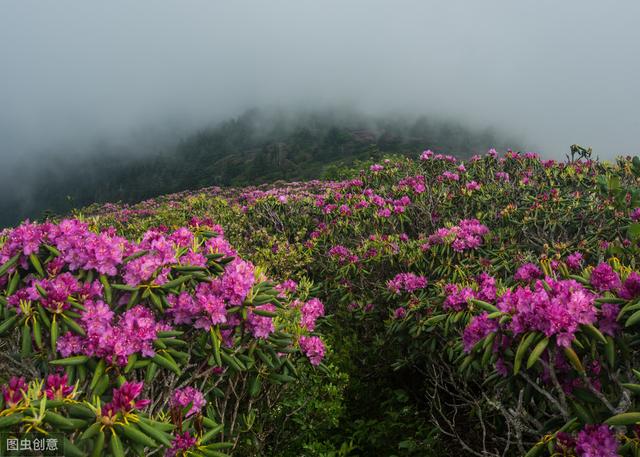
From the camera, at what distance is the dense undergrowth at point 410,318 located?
7.40 ft

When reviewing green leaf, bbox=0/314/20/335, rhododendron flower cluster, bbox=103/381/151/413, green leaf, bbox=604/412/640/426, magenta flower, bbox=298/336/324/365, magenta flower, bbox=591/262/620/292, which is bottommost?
magenta flower, bbox=298/336/324/365

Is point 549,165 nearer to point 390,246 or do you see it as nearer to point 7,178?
point 390,246

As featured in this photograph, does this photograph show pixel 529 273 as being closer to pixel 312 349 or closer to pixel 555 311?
pixel 555 311

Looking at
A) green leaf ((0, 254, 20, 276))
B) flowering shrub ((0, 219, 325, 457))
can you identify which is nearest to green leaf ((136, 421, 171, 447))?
flowering shrub ((0, 219, 325, 457))

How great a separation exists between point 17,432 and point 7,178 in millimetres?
121985

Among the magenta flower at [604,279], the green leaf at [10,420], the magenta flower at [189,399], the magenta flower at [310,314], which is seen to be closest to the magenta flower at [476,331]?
the magenta flower at [604,279]

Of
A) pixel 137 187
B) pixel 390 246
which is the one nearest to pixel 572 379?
pixel 390 246

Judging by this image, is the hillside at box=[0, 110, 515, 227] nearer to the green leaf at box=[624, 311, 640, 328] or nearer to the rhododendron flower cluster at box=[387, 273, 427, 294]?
the rhododendron flower cluster at box=[387, 273, 427, 294]

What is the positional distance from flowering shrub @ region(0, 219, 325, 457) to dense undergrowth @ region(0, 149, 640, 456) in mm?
18

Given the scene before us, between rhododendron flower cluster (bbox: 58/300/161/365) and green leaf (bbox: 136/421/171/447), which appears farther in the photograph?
rhododendron flower cluster (bbox: 58/300/161/365)

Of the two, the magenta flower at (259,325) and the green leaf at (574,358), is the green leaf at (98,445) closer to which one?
the magenta flower at (259,325)

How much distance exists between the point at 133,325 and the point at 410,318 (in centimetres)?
285

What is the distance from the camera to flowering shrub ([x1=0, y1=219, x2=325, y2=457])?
6.88 feet

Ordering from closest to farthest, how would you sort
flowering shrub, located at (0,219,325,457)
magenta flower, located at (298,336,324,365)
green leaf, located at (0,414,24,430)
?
1. green leaf, located at (0,414,24,430)
2. flowering shrub, located at (0,219,325,457)
3. magenta flower, located at (298,336,324,365)
